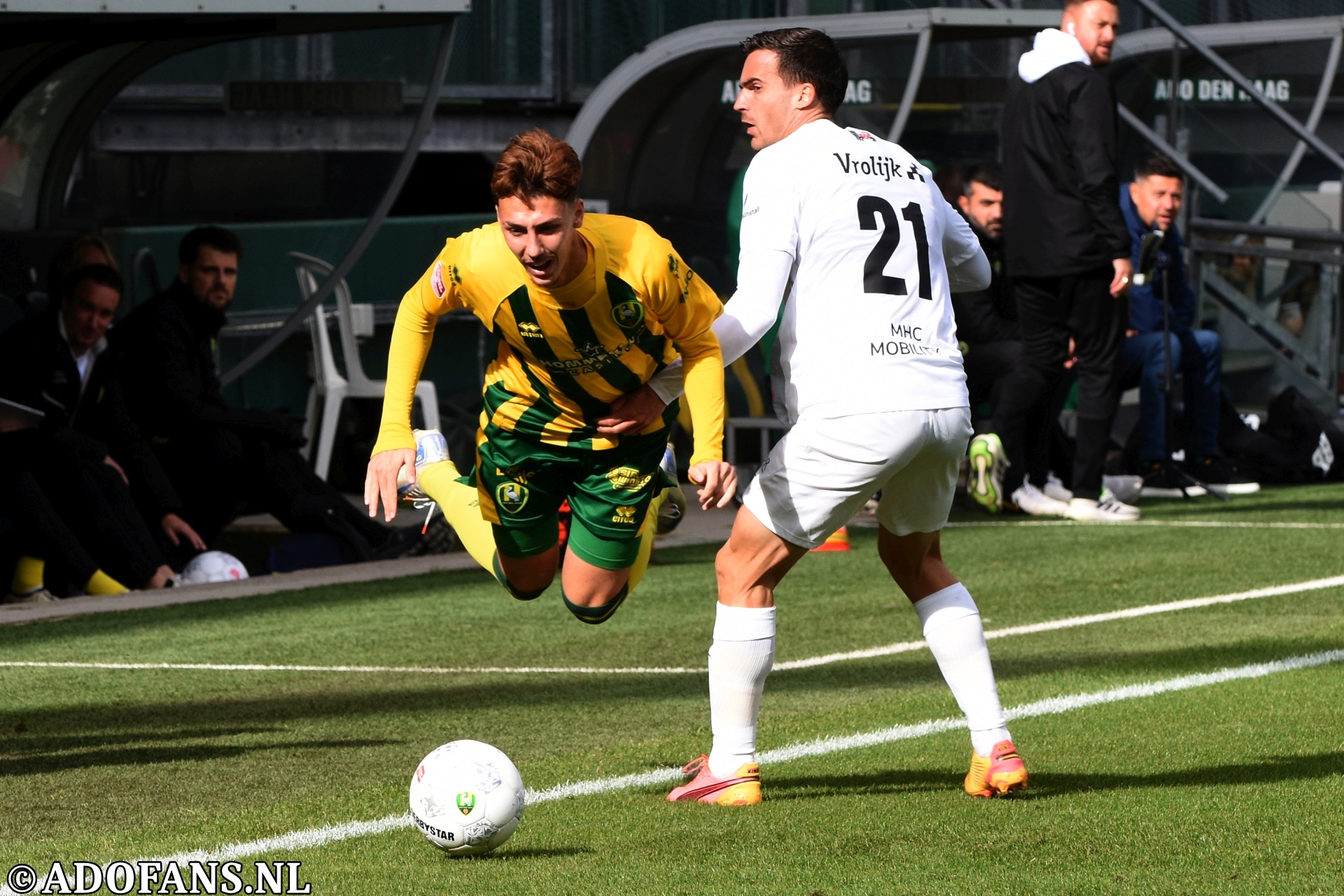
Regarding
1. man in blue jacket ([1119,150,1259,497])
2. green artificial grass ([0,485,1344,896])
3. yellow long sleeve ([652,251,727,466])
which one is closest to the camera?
green artificial grass ([0,485,1344,896])

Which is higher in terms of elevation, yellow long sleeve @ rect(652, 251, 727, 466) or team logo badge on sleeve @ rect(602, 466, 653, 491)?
yellow long sleeve @ rect(652, 251, 727, 466)

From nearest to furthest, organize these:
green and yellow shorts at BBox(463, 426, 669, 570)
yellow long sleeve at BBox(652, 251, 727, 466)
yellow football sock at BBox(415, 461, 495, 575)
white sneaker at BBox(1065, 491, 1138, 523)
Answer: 1. yellow long sleeve at BBox(652, 251, 727, 466)
2. green and yellow shorts at BBox(463, 426, 669, 570)
3. yellow football sock at BBox(415, 461, 495, 575)
4. white sneaker at BBox(1065, 491, 1138, 523)

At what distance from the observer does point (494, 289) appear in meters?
5.38

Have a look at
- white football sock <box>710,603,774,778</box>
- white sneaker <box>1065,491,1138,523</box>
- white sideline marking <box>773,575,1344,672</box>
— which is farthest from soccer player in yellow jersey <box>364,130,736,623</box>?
white sneaker <box>1065,491,1138,523</box>

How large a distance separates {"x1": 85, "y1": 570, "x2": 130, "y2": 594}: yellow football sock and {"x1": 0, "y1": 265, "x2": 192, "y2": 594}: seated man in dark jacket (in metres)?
0.03

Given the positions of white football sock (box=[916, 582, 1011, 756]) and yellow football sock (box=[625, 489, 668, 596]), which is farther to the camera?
yellow football sock (box=[625, 489, 668, 596])

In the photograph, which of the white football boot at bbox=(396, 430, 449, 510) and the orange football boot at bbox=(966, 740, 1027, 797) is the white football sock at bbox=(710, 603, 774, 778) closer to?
the orange football boot at bbox=(966, 740, 1027, 797)

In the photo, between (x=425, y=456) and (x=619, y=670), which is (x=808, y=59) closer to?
(x=425, y=456)

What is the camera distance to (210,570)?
378 inches

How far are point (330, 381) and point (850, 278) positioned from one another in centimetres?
822

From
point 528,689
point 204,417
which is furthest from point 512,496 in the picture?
point 204,417

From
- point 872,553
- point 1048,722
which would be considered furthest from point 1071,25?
point 1048,722

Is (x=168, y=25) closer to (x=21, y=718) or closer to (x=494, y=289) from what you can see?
(x=21, y=718)

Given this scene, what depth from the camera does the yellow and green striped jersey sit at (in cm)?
521
